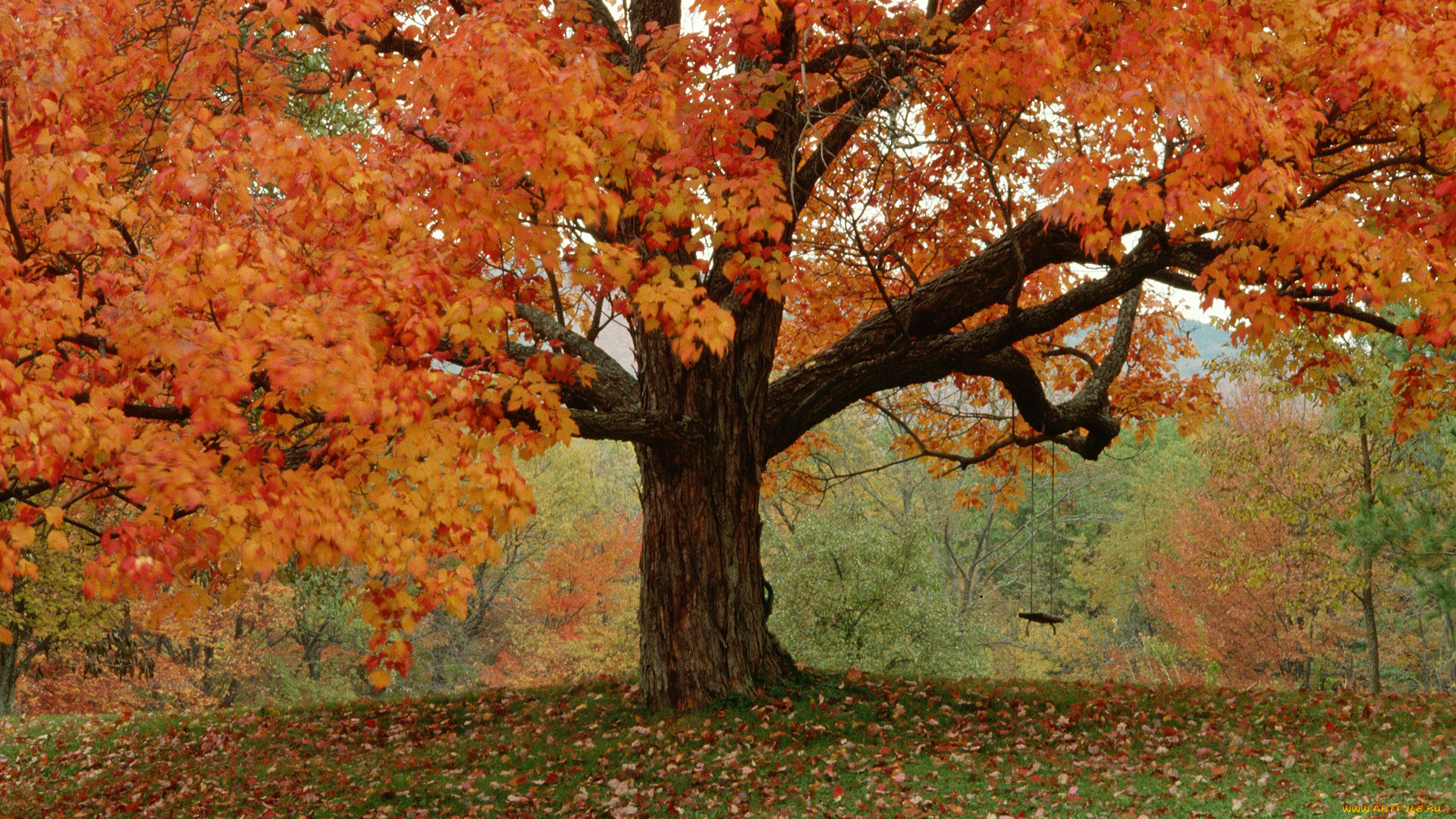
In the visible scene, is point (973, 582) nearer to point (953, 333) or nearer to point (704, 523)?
point (953, 333)

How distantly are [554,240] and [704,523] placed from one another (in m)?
3.64

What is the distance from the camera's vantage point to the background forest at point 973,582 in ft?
51.5

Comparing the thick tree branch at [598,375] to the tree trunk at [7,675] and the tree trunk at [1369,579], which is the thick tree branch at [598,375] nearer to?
the tree trunk at [1369,579]

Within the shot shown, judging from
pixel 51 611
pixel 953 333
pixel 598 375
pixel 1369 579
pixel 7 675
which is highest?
pixel 953 333

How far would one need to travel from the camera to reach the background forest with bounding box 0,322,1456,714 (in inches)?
618

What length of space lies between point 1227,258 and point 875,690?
5.21 m

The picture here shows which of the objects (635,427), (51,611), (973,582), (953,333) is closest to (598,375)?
(635,427)

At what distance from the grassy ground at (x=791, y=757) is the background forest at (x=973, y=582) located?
1.71m

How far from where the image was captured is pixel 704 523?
27.3 feet

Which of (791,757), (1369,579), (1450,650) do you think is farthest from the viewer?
(1450,650)

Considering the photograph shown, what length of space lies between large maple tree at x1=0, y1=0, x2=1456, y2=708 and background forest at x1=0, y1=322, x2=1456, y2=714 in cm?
107

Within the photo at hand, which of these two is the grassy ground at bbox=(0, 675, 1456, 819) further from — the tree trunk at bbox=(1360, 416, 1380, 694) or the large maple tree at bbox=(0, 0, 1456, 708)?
the tree trunk at bbox=(1360, 416, 1380, 694)

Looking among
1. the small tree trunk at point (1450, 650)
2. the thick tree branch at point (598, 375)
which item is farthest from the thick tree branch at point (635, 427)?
the small tree trunk at point (1450, 650)

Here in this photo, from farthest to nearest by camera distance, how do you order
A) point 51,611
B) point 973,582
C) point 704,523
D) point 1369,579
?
1. point 973,582
2. point 51,611
3. point 1369,579
4. point 704,523
